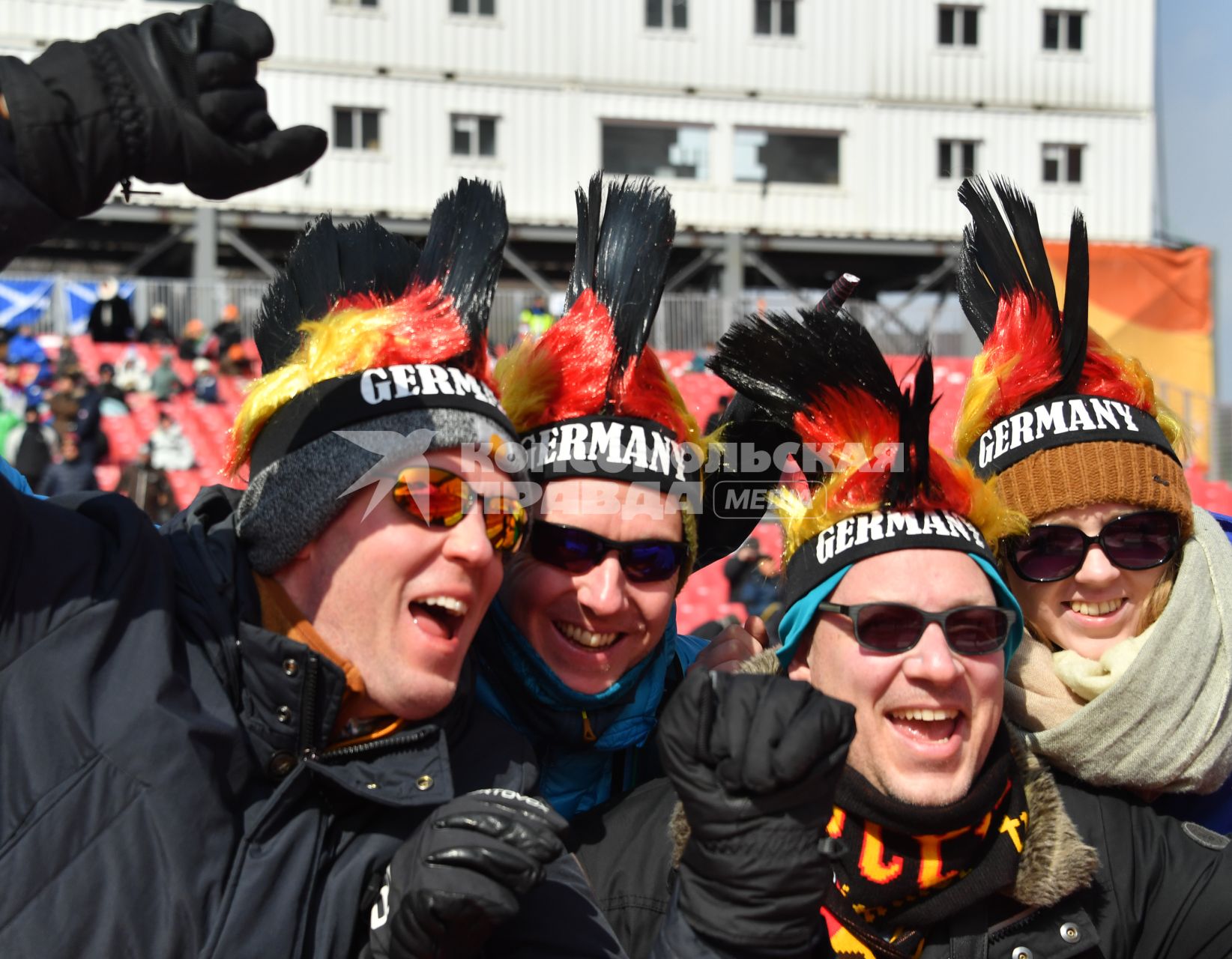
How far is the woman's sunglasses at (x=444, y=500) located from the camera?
6.49ft

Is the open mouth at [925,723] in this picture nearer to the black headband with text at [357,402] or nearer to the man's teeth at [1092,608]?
the man's teeth at [1092,608]

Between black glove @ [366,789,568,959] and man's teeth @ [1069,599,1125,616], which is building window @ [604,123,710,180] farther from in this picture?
black glove @ [366,789,568,959]

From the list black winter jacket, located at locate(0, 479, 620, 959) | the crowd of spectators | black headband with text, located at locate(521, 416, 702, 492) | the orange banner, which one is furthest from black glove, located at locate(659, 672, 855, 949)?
the orange banner

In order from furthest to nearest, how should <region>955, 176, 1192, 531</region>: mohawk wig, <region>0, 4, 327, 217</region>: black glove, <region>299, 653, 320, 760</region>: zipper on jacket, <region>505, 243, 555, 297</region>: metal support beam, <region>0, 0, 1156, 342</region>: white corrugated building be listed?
<region>0, 0, 1156, 342</region>: white corrugated building → <region>505, 243, 555, 297</region>: metal support beam → <region>955, 176, 1192, 531</region>: mohawk wig → <region>299, 653, 320, 760</region>: zipper on jacket → <region>0, 4, 327, 217</region>: black glove

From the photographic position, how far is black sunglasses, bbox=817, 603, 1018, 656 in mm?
2232

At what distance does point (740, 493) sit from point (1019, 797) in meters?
0.96

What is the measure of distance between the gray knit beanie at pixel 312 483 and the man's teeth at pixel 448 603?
0.21 meters

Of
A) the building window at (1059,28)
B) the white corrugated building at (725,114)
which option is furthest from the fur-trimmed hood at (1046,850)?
the building window at (1059,28)

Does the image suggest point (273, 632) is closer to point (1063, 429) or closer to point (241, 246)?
point (1063, 429)

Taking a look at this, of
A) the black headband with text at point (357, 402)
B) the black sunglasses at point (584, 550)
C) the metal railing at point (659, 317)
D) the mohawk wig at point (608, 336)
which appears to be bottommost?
the black sunglasses at point (584, 550)

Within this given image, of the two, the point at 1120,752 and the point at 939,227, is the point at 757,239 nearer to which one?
the point at 939,227

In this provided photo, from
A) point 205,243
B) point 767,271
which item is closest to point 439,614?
point 205,243

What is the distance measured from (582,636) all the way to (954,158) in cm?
2309

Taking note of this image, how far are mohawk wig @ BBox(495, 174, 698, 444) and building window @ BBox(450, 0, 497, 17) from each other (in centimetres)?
2099
